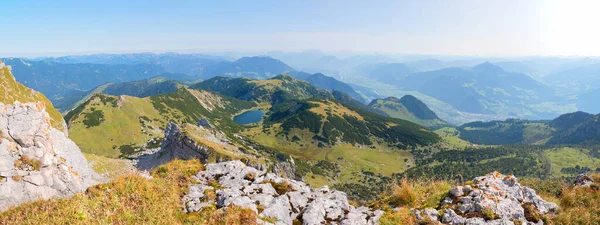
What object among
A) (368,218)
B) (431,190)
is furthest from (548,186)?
(368,218)

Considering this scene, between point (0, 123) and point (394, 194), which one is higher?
point (0, 123)

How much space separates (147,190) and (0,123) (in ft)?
41.3

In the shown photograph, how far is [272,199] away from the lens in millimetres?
15164

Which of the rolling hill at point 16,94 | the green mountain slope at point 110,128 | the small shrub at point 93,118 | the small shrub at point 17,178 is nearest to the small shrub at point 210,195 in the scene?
the small shrub at point 17,178

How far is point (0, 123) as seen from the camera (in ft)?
54.9

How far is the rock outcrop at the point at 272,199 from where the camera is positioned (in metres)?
13.9

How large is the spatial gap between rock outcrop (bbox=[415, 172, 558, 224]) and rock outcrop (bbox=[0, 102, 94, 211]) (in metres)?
21.0

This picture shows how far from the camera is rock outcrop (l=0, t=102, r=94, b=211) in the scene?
14.2m

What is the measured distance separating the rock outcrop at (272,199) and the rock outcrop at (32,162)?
7978 millimetres

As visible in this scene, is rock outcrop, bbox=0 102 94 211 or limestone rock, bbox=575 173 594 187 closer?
rock outcrop, bbox=0 102 94 211

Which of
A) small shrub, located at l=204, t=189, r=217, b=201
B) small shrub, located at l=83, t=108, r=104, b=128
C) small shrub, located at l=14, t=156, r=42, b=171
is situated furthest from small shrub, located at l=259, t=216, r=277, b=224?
small shrub, located at l=83, t=108, r=104, b=128

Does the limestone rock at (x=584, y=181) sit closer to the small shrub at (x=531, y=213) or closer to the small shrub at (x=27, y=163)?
the small shrub at (x=531, y=213)

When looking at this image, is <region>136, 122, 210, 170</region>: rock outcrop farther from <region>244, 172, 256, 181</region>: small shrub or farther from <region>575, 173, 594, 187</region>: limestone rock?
<region>575, 173, 594, 187</region>: limestone rock

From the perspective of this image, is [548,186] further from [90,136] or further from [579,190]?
[90,136]
